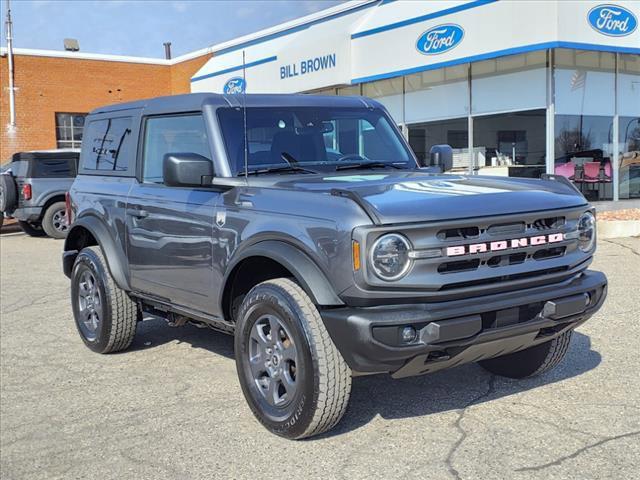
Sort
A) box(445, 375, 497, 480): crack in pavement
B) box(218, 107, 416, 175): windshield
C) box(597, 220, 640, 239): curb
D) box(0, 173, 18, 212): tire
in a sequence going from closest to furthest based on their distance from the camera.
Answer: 1. box(445, 375, 497, 480): crack in pavement
2. box(218, 107, 416, 175): windshield
3. box(597, 220, 640, 239): curb
4. box(0, 173, 18, 212): tire

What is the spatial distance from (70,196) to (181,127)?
71.9 inches

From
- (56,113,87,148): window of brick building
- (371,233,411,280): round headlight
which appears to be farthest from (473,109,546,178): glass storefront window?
(56,113,87,148): window of brick building

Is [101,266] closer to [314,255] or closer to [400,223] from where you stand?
[314,255]

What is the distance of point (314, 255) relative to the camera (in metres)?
3.60

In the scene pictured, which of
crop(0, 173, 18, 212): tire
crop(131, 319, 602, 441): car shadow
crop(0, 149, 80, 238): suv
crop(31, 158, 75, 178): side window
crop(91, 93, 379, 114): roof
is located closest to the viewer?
crop(131, 319, 602, 441): car shadow

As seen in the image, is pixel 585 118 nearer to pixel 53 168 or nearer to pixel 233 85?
pixel 233 85

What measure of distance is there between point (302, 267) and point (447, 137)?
517 inches

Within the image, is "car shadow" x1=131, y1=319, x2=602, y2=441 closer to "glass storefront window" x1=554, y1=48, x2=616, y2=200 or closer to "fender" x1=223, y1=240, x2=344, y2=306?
"fender" x1=223, y1=240, x2=344, y2=306

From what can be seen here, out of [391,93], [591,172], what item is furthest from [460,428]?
[391,93]

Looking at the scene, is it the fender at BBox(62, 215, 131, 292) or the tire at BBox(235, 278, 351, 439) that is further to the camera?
the fender at BBox(62, 215, 131, 292)

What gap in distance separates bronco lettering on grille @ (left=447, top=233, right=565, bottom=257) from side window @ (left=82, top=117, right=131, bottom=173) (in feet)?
10.3

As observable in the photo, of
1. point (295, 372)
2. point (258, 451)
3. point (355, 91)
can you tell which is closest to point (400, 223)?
point (295, 372)

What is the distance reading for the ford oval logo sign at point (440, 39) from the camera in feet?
46.7

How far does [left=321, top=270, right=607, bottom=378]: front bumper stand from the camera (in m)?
3.32
